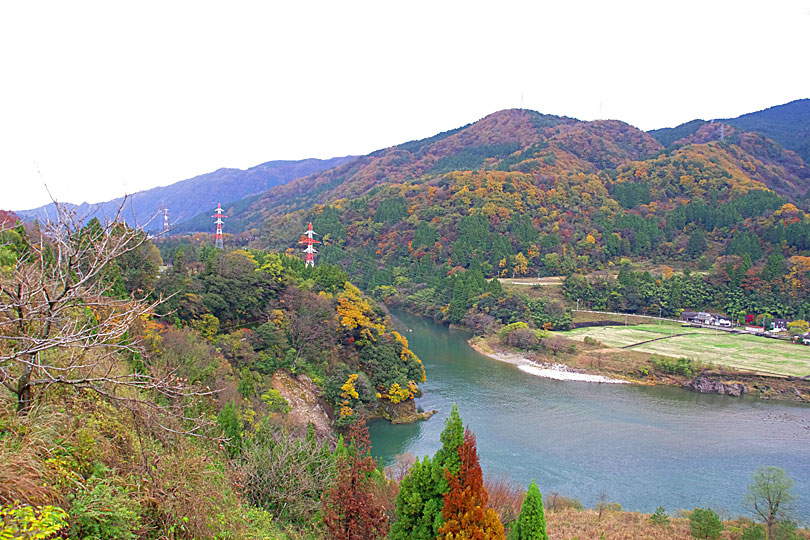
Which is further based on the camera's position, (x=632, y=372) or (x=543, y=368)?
(x=543, y=368)

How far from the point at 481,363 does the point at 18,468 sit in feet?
86.7

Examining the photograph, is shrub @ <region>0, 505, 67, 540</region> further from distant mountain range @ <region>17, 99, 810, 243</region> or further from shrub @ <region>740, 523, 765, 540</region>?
distant mountain range @ <region>17, 99, 810, 243</region>

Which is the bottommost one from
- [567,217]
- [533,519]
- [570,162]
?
[533,519]

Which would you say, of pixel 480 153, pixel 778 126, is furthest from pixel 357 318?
pixel 778 126

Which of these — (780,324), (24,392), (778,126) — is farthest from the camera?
(778,126)

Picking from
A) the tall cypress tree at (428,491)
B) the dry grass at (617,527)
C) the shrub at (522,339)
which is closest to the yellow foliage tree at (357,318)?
the dry grass at (617,527)

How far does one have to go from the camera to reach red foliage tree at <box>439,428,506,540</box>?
641 centimetres

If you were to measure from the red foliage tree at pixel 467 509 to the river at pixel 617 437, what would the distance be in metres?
9.35

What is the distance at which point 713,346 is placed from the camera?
29.9 metres

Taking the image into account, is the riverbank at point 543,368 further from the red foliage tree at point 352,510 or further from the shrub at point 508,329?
the red foliage tree at point 352,510

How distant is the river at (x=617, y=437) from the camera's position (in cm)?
1569

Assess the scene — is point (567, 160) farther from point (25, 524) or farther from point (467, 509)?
point (25, 524)

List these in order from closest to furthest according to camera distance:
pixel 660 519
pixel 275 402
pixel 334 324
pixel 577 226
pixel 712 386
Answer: pixel 660 519
pixel 275 402
pixel 334 324
pixel 712 386
pixel 577 226

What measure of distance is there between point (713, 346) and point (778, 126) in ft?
280
